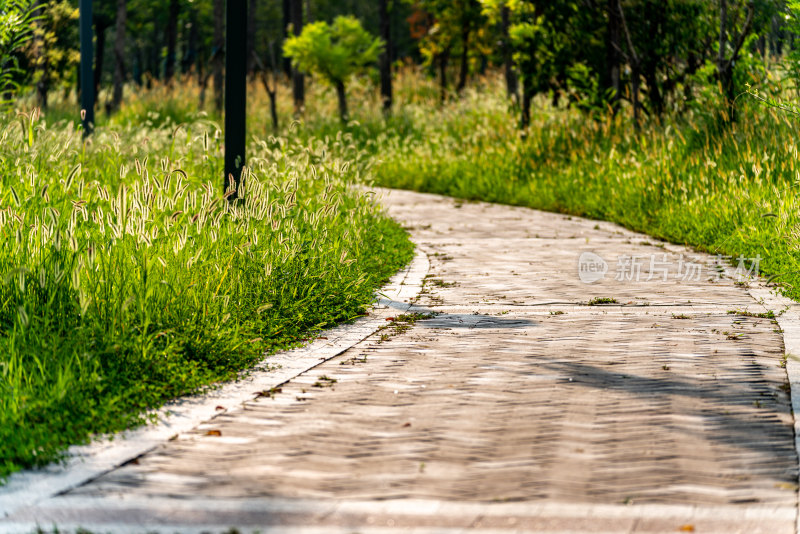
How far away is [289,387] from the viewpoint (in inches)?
244

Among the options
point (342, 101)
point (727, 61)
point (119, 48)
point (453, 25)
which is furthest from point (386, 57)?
point (727, 61)

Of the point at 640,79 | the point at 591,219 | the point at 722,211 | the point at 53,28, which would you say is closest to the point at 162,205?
the point at 722,211

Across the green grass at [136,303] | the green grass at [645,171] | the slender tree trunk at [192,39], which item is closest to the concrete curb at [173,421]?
the green grass at [136,303]

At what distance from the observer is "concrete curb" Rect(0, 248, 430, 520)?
441cm

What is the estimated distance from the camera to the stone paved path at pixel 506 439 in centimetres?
411

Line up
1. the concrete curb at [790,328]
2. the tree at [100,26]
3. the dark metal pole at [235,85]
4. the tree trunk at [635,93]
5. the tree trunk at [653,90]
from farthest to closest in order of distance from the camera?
the tree at [100,26], the tree trunk at [653,90], the tree trunk at [635,93], the dark metal pole at [235,85], the concrete curb at [790,328]

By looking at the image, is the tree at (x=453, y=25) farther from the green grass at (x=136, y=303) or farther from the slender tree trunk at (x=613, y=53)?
the green grass at (x=136, y=303)

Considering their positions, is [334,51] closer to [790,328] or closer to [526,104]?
[526,104]

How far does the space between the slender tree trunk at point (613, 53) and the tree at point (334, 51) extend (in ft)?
35.6

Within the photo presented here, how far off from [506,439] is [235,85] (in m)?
5.84

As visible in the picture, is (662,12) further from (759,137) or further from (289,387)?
(289,387)

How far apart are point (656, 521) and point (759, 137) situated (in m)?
12.1

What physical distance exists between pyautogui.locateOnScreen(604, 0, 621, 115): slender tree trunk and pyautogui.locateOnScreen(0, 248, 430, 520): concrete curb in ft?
42.3

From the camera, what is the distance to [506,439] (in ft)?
16.7
